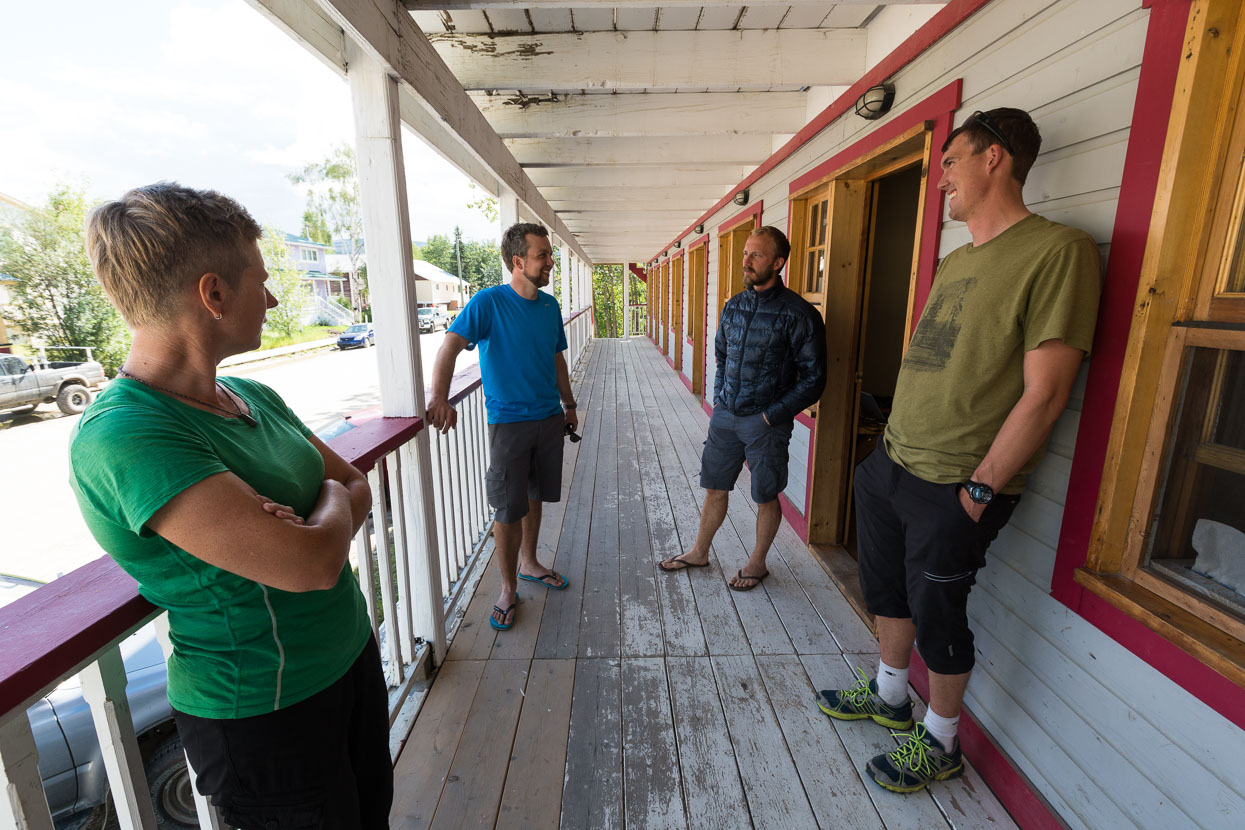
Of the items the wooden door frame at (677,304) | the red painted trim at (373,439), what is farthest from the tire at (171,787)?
the wooden door frame at (677,304)

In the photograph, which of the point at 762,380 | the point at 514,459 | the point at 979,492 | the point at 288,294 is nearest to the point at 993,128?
the point at 979,492

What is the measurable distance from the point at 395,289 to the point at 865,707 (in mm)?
2118

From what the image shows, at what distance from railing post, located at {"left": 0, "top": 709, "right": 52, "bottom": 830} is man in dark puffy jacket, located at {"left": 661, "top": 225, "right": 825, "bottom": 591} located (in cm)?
231

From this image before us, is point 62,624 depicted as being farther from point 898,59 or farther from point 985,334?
point 898,59

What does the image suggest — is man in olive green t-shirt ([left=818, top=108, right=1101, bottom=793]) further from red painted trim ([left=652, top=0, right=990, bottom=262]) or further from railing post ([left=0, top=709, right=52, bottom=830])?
railing post ([left=0, top=709, right=52, bottom=830])

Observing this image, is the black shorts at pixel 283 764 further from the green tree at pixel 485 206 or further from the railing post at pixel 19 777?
the green tree at pixel 485 206

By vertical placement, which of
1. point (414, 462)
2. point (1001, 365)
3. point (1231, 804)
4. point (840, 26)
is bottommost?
point (1231, 804)

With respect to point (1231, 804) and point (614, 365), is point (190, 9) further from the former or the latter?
point (614, 365)

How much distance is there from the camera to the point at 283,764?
0.89 metres

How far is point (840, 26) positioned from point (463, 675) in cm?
319

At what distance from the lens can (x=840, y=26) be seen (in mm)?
2516

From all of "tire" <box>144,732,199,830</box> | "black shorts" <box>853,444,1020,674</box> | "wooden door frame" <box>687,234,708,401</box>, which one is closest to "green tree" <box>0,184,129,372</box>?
"tire" <box>144,732,199,830</box>

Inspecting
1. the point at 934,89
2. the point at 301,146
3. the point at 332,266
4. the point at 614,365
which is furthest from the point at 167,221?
the point at 332,266

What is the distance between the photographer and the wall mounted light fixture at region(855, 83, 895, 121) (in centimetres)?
221
